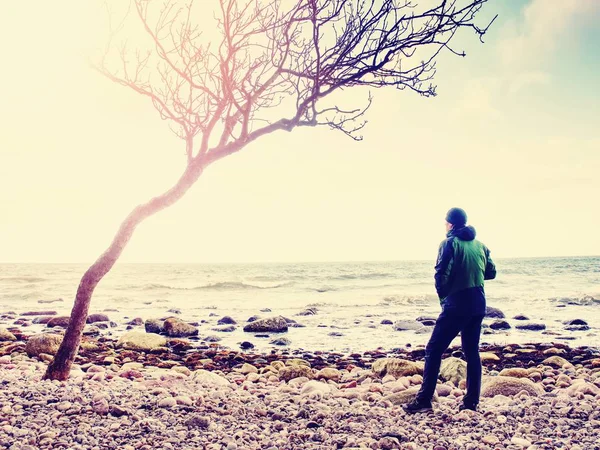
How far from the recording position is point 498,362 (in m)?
11.3

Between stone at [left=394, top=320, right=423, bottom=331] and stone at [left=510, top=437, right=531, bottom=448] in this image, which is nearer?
stone at [left=510, top=437, right=531, bottom=448]

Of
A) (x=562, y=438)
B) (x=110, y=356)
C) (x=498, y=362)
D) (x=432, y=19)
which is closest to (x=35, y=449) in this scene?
(x=562, y=438)

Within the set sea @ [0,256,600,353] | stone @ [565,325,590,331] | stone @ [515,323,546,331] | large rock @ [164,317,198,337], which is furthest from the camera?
stone @ [515,323,546,331]

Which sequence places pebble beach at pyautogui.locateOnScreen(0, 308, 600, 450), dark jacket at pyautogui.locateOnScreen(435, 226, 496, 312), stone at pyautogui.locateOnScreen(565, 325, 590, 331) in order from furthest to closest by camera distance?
stone at pyautogui.locateOnScreen(565, 325, 590, 331), dark jacket at pyautogui.locateOnScreen(435, 226, 496, 312), pebble beach at pyautogui.locateOnScreen(0, 308, 600, 450)

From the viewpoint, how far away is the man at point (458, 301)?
5895 millimetres

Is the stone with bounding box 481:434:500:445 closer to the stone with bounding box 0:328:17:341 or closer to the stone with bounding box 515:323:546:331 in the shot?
the stone with bounding box 515:323:546:331

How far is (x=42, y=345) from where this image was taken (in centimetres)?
1174

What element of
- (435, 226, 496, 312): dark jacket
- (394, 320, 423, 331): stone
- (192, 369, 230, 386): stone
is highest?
(435, 226, 496, 312): dark jacket

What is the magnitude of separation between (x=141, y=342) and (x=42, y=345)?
236cm

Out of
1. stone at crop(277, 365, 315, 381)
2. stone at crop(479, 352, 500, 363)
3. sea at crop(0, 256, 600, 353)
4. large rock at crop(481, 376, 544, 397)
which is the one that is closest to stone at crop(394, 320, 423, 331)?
sea at crop(0, 256, 600, 353)

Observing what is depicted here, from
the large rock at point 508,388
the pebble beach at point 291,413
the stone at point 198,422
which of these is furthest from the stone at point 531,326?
the stone at point 198,422

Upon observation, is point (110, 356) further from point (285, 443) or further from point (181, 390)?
point (285, 443)

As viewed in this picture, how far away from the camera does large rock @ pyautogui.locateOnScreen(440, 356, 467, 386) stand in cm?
868

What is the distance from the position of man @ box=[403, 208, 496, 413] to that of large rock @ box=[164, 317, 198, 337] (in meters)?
10.6
